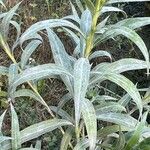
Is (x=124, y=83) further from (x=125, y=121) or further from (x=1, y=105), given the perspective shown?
(x=1, y=105)

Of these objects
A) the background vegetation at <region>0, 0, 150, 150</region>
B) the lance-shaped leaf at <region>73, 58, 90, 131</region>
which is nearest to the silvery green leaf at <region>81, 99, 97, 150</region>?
the lance-shaped leaf at <region>73, 58, 90, 131</region>

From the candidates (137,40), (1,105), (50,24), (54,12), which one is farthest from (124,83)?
(54,12)

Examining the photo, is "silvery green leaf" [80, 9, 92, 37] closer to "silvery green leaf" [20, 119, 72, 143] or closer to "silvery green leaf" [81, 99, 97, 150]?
"silvery green leaf" [81, 99, 97, 150]

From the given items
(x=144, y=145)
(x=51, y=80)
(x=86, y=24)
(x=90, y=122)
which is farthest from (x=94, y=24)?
(x=51, y=80)

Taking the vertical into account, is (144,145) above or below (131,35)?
below

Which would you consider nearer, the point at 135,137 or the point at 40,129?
the point at 135,137

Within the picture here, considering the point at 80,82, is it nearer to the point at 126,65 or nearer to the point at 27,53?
the point at 126,65
